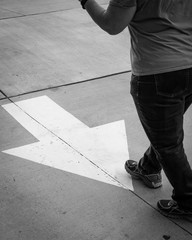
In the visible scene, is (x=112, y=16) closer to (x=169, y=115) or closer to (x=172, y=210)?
(x=169, y=115)

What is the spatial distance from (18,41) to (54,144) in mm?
3147

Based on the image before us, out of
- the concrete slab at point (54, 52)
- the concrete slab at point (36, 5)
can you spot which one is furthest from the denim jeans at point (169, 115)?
the concrete slab at point (36, 5)

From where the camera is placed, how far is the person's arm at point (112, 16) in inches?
93.2

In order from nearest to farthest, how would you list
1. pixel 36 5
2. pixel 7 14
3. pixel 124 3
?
pixel 124 3, pixel 7 14, pixel 36 5

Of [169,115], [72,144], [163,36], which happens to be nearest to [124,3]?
[163,36]

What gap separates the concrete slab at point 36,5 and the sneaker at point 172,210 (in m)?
5.89

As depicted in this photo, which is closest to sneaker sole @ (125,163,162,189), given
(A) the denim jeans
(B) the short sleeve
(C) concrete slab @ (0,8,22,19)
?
(A) the denim jeans

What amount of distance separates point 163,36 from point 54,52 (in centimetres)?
379

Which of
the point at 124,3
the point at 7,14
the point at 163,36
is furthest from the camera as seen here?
the point at 7,14

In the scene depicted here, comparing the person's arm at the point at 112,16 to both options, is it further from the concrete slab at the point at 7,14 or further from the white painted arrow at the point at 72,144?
Result: the concrete slab at the point at 7,14

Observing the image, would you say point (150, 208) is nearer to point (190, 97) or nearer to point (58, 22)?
point (190, 97)

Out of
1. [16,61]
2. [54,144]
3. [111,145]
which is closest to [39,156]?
[54,144]

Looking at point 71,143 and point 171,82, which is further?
point 71,143

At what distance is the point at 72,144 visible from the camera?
152 inches
